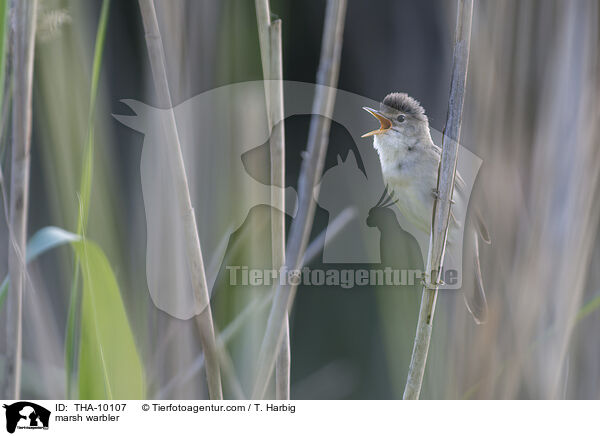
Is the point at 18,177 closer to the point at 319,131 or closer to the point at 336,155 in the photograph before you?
the point at 319,131

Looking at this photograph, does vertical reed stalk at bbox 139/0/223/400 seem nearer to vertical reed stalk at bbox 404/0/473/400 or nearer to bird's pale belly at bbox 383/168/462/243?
vertical reed stalk at bbox 404/0/473/400

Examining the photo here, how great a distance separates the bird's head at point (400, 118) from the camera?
0.99 metres

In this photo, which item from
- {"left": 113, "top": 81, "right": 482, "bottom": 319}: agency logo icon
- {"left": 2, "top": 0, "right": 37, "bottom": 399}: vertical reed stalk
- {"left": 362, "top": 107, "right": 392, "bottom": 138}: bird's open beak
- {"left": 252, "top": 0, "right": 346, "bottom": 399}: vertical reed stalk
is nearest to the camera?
{"left": 252, "top": 0, "right": 346, "bottom": 399}: vertical reed stalk

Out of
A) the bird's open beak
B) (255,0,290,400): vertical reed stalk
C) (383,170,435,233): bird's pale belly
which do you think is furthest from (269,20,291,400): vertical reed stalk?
(383,170,435,233): bird's pale belly

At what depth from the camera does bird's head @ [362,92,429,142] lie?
0.99 m

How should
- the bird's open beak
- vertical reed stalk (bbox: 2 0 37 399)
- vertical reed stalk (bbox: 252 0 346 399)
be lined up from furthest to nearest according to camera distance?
the bird's open beak → vertical reed stalk (bbox: 2 0 37 399) → vertical reed stalk (bbox: 252 0 346 399)

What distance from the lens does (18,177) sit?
2.30ft

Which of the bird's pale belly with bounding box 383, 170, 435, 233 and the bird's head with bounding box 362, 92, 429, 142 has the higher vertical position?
the bird's head with bounding box 362, 92, 429, 142

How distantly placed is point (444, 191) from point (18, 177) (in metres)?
0.56

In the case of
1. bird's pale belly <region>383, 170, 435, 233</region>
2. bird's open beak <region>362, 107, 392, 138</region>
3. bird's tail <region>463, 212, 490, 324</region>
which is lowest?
bird's tail <region>463, 212, 490, 324</region>

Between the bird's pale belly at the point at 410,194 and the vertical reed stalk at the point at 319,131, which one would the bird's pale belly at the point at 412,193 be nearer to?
the bird's pale belly at the point at 410,194

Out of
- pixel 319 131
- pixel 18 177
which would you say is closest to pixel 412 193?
pixel 319 131

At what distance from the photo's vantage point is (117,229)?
847 mm
